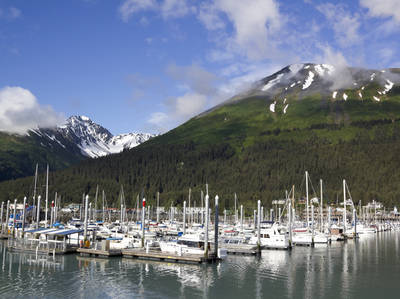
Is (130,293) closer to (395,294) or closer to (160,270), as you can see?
(160,270)

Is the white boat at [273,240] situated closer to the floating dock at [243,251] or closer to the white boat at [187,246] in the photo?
the floating dock at [243,251]

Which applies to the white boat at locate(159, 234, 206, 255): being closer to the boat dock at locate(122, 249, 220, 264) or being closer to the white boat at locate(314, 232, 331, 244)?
the boat dock at locate(122, 249, 220, 264)

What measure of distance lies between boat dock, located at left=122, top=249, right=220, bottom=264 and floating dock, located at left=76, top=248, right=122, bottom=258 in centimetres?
146

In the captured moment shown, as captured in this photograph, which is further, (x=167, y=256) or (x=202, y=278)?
(x=167, y=256)

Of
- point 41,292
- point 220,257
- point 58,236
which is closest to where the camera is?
point 41,292

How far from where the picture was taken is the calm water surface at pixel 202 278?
4369 centimetres

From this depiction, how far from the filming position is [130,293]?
43375 mm

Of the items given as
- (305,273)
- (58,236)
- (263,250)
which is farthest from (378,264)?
(58,236)

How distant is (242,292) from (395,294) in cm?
1594

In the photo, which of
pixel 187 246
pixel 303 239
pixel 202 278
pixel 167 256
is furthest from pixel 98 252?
pixel 303 239

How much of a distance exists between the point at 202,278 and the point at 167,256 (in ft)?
41.4

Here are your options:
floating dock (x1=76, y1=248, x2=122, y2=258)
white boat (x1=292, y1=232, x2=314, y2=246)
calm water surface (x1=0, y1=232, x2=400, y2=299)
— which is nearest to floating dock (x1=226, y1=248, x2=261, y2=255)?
calm water surface (x1=0, y1=232, x2=400, y2=299)

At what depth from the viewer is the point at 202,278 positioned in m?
51.2

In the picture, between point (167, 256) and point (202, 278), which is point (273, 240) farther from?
point (202, 278)
